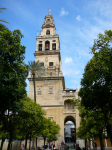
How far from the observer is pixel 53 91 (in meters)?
42.7

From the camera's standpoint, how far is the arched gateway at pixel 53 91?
40719 millimetres

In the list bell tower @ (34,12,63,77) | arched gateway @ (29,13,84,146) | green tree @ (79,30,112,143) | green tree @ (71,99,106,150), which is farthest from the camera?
bell tower @ (34,12,63,77)

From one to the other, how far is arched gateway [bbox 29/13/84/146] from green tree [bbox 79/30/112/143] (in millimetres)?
25176

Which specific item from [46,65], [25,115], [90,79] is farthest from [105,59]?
[46,65]

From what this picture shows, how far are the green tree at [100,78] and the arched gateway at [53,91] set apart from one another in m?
25.2

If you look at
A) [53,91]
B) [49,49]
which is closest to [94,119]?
[53,91]

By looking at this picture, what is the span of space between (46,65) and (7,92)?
117ft

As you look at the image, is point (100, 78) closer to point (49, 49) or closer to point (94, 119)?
point (94, 119)

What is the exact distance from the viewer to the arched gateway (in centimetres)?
4072

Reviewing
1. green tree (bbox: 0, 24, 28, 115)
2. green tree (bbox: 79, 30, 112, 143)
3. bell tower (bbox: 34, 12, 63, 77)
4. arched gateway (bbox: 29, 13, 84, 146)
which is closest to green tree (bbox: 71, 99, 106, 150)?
green tree (bbox: 79, 30, 112, 143)

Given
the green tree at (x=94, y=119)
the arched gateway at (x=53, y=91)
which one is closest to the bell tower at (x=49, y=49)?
the arched gateway at (x=53, y=91)

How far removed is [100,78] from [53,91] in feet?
105

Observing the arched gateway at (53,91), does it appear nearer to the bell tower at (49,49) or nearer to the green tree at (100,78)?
the bell tower at (49,49)

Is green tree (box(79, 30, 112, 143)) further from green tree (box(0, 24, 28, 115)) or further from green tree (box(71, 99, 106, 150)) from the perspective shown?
green tree (box(0, 24, 28, 115))
